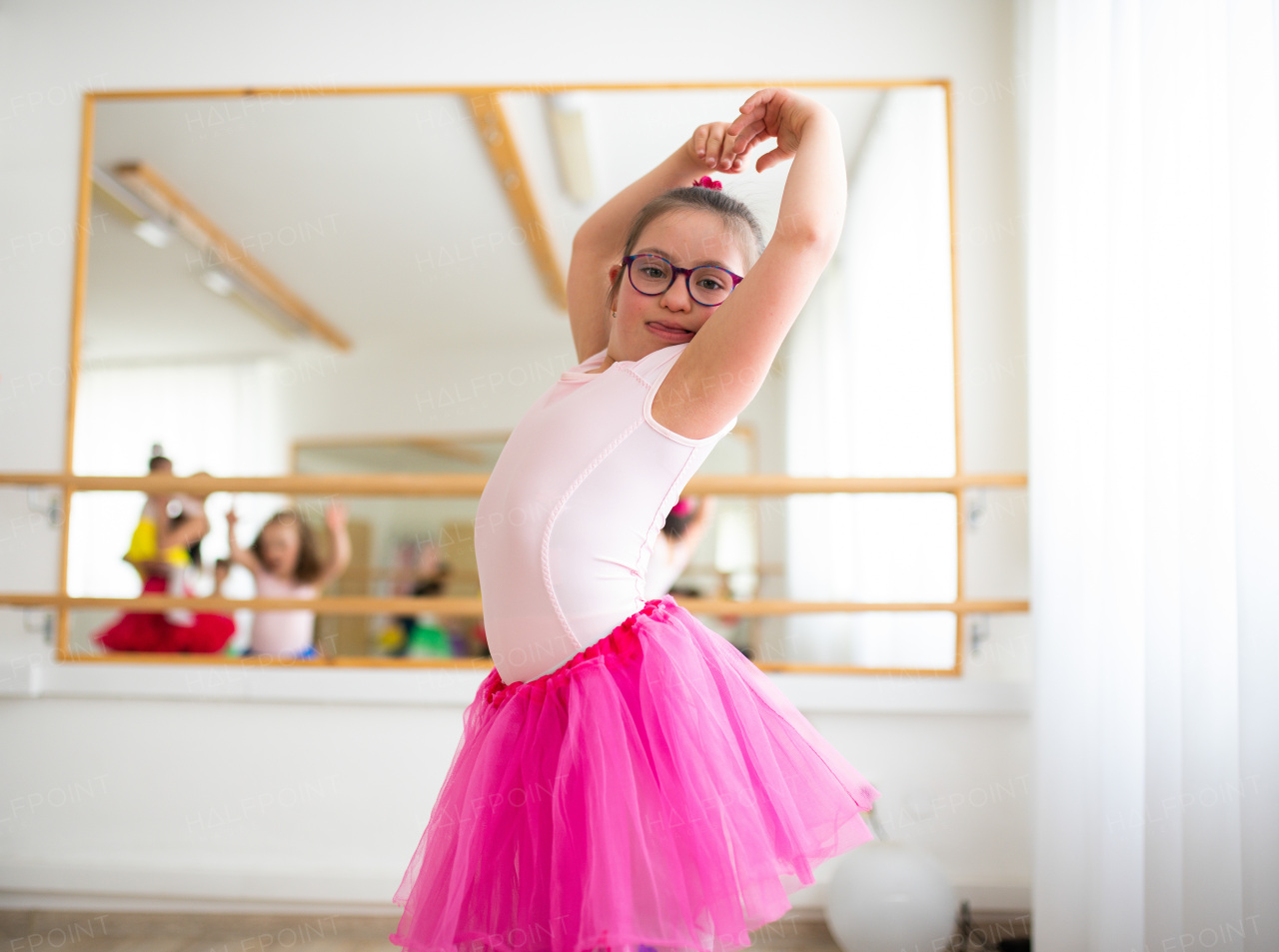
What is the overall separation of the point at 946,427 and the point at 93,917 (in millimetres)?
2133

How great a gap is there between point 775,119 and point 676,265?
19 cm

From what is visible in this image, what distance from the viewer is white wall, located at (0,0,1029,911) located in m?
1.86

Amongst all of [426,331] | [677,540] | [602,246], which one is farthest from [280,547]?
[602,246]

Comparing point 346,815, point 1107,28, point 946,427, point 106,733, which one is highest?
point 1107,28

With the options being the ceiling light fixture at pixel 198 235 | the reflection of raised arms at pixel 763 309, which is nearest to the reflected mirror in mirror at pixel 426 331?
the ceiling light fixture at pixel 198 235

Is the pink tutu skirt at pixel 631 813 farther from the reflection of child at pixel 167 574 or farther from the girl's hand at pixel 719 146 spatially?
the reflection of child at pixel 167 574

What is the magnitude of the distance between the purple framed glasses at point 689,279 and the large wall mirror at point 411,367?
1.10 m

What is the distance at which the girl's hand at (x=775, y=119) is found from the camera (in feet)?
2.65

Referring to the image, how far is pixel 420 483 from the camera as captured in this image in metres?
1.87

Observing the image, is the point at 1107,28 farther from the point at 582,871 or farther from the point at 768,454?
the point at 582,871

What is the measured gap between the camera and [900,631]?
6.43ft

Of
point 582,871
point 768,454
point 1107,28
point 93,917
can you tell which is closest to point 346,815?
point 93,917

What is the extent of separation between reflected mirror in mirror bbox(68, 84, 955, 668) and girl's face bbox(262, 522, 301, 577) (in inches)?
1.5

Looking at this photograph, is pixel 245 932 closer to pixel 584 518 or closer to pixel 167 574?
pixel 167 574
